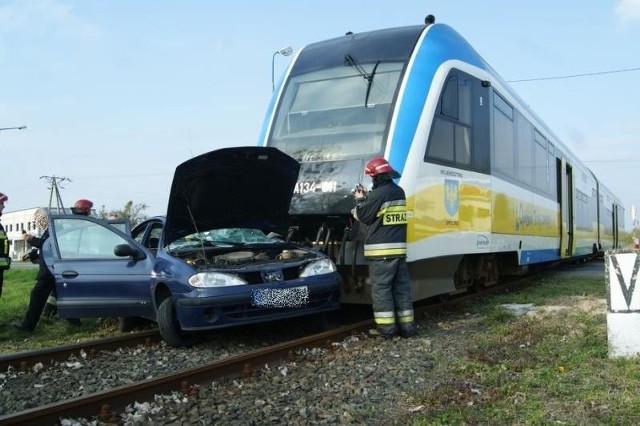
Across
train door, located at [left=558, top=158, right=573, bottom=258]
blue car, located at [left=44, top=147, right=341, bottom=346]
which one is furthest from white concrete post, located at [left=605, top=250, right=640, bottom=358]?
train door, located at [left=558, top=158, right=573, bottom=258]

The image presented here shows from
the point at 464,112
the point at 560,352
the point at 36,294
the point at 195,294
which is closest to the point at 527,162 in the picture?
the point at 464,112

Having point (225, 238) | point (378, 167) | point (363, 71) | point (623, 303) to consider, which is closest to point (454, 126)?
point (363, 71)

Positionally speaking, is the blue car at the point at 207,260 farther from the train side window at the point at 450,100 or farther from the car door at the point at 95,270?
the train side window at the point at 450,100

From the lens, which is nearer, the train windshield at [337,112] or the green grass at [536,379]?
the green grass at [536,379]

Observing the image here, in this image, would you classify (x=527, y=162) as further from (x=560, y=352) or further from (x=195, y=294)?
(x=195, y=294)

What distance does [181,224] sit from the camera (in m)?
7.25

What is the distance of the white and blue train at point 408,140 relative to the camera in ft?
24.3

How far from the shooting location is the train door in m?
15.3

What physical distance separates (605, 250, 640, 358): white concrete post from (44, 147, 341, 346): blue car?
2.73 meters

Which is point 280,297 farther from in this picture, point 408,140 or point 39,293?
point 39,293

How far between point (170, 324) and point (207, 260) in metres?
0.78

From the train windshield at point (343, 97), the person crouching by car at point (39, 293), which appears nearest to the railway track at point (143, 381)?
the person crouching by car at point (39, 293)

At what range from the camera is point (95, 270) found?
7.28m

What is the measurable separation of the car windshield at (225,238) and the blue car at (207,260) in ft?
0.04
